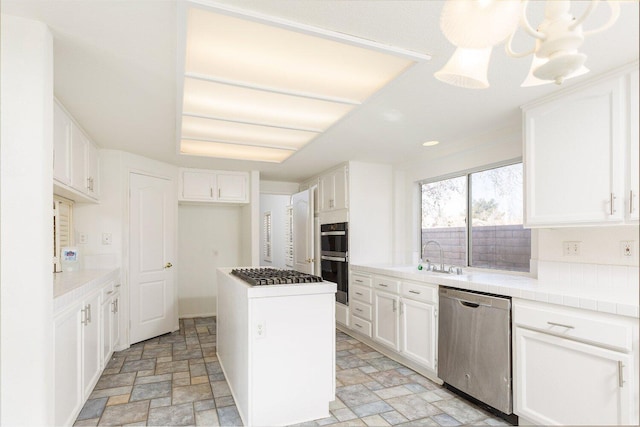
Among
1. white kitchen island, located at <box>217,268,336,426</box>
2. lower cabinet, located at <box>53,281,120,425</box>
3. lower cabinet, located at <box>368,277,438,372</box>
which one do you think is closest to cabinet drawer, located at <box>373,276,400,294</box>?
lower cabinet, located at <box>368,277,438,372</box>

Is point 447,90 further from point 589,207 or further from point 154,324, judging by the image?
point 154,324

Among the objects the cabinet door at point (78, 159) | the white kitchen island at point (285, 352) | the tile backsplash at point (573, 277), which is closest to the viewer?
the tile backsplash at point (573, 277)

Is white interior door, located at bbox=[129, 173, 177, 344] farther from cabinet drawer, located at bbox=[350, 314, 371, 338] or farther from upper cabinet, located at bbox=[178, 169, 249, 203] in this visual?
cabinet drawer, located at bbox=[350, 314, 371, 338]

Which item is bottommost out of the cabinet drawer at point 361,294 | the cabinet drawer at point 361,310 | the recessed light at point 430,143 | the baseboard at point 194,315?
the baseboard at point 194,315

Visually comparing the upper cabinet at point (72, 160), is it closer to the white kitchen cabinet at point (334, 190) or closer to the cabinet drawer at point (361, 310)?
the white kitchen cabinet at point (334, 190)

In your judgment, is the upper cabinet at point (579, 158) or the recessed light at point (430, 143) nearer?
the upper cabinet at point (579, 158)

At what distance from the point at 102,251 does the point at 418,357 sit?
3137 mm

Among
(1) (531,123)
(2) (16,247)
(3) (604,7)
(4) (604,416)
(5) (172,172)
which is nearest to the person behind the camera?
(4) (604,416)

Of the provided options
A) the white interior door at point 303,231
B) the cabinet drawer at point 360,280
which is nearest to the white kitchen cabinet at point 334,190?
the white interior door at point 303,231

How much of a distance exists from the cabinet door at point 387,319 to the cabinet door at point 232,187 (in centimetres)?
227

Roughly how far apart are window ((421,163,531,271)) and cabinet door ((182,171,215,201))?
8.70 ft

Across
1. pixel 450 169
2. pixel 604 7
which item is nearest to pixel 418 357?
pixel 450 169

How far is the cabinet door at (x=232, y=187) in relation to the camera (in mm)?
4758

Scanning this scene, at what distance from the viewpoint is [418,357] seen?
9.75 ft
